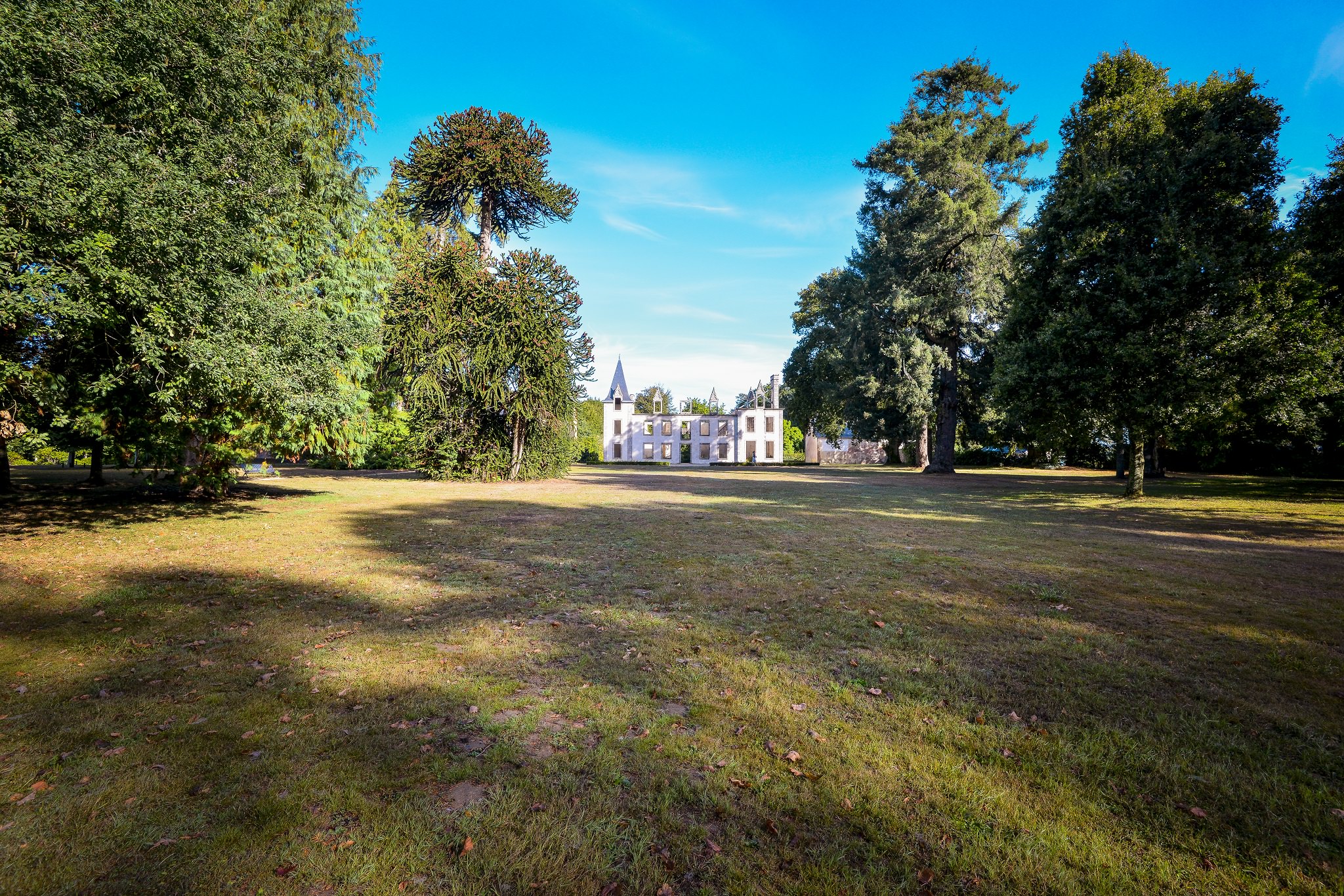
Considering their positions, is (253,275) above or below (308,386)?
above

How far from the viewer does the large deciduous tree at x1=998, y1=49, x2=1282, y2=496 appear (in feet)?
47.0

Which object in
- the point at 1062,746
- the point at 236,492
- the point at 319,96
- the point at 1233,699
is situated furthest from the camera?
the point at 236,492

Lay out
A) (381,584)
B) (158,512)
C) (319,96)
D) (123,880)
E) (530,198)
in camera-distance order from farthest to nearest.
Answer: (530,198) < (319,96) < (158,512) < (381,584) < (123,880)

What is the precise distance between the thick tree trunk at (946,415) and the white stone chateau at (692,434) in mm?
27777

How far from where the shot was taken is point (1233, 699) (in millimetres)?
3875

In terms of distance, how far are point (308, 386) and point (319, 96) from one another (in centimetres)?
746

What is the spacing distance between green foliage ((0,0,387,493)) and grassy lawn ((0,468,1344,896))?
2806mm

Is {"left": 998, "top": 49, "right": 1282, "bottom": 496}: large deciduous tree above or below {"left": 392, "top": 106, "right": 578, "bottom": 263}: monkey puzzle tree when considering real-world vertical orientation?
below

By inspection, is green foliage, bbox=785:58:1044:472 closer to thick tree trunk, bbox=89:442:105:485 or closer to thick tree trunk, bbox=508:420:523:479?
thick tree trunk, bbox=508:420:523:479

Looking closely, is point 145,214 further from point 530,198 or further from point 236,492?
point 530,198

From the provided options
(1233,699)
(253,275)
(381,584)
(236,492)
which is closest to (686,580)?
(381,584)

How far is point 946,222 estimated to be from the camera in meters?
25.8

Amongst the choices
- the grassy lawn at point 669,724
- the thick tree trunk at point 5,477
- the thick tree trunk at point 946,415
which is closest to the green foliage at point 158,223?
the grassy lawn at point 669,724

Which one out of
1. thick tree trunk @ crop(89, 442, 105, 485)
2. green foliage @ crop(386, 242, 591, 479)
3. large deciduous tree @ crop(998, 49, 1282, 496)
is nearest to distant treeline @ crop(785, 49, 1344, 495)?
large deciduous tree @ crop(998, 49, 1282, 496)
